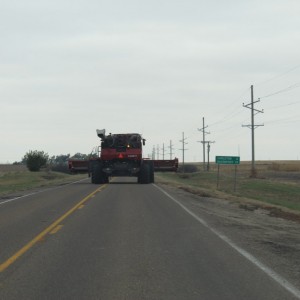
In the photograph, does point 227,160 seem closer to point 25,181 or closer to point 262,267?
point 262,267

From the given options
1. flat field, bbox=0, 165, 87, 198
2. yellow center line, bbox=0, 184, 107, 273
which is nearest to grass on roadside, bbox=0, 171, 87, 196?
flat field, bbox=0, 165, 87, 198

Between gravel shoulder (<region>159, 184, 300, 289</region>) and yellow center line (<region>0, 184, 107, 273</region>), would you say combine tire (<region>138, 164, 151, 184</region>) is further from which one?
yellow center line (<region>0, 184, 107, 273</region>)

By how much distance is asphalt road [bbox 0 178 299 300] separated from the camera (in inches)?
280

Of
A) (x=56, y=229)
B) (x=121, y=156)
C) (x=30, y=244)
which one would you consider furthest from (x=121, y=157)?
(x=30, y=244)

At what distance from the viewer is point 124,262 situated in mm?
9188

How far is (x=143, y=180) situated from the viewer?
41125 mm

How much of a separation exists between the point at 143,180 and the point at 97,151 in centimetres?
431

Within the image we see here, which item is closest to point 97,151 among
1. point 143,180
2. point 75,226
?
point 143,180

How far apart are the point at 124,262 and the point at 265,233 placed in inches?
212

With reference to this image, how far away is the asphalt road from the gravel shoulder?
0.39 meters


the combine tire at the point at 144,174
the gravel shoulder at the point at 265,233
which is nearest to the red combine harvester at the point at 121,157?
the combine tire at the point at 144,174

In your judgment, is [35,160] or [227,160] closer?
[227,160]

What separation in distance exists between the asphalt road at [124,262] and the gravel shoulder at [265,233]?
1.28 feet

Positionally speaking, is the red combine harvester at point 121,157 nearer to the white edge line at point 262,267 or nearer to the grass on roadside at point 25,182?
the grass on roadside at point 25,182
